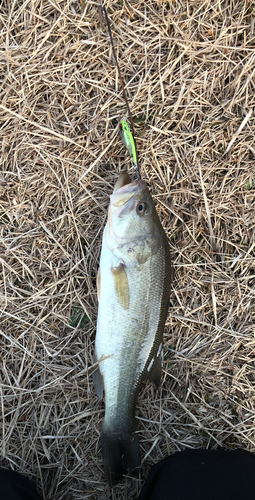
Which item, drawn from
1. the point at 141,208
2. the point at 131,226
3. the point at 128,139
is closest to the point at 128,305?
the point at 131,226

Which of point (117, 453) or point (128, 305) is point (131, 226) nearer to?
point (128, 305)

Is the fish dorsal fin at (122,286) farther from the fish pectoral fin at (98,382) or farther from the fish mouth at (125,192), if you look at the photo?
the fish pectoral fin at (98,382)

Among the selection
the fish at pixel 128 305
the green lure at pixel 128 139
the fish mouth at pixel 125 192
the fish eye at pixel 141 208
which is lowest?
the fish at pixel 128 305

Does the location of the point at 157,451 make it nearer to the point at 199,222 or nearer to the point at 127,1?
the point at 199,222

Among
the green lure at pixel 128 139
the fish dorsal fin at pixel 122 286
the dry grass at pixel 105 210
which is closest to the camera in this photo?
the fish dorsal fin at pixel 122 286

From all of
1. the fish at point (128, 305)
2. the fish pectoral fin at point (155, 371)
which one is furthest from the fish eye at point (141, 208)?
the fish pectoral fin at point (155, 371)

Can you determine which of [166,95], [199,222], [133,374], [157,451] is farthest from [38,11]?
[157,451]
